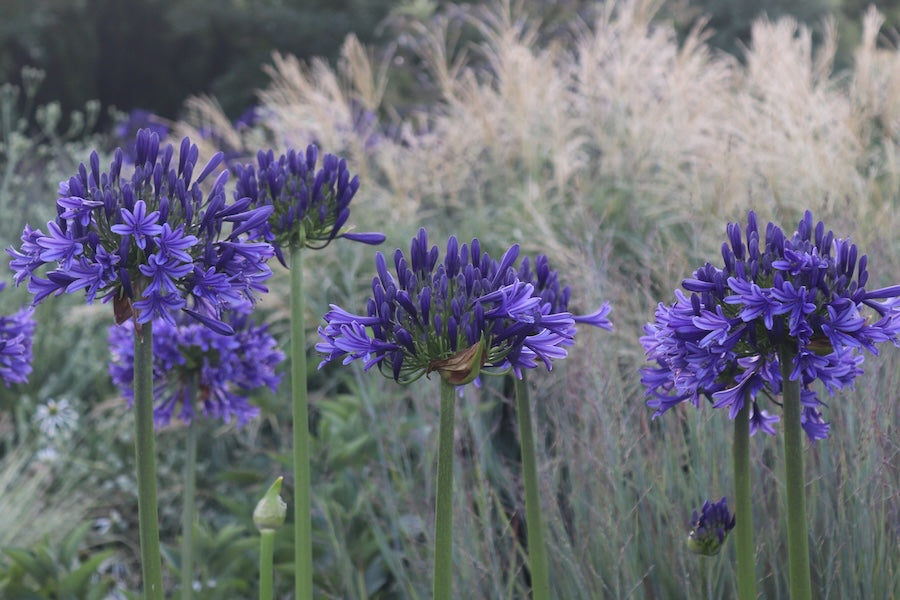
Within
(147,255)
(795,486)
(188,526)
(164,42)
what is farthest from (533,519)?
(164,42)

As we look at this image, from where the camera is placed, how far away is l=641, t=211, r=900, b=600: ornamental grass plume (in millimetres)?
1537

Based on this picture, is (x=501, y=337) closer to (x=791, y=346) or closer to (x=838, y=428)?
(x=791, y=346)

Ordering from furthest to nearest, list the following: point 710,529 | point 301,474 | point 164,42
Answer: point 164,42 → point 301,474 → point 710,529

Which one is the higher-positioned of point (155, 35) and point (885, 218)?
point (155, 35)

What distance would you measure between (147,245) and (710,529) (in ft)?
3.94

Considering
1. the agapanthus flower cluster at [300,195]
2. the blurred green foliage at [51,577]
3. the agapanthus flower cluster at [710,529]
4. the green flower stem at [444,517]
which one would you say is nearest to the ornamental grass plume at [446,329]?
the green flower stem at [444,517]

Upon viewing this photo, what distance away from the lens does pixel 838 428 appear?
2428 mm

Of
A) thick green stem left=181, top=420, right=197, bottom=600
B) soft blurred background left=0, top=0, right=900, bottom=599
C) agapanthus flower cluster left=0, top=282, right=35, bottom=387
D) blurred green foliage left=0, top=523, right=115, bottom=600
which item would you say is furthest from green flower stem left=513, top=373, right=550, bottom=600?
blurred green foliage left=0, top=523, right=115, bottom=600

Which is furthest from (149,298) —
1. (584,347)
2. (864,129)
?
(864,129)

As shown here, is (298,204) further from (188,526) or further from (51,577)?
(51,577)

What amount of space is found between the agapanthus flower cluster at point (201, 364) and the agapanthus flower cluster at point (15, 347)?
0.99 feet

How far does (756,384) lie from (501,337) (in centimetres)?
45

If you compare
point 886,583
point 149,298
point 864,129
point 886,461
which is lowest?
point 886,583

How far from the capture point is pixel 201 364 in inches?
112
